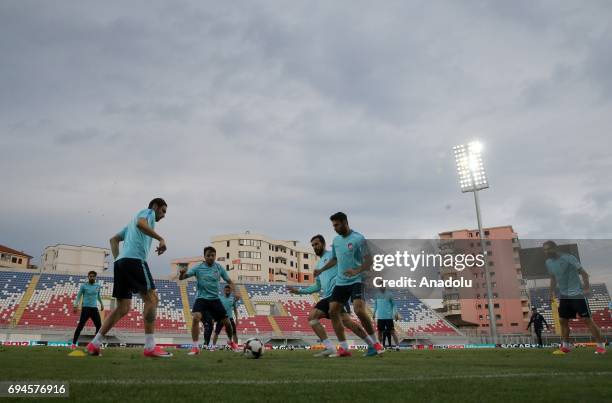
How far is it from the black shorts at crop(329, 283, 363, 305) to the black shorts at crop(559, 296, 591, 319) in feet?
16.3

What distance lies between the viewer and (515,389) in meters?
3.98

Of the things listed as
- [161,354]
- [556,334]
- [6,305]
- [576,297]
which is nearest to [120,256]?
[161,354]

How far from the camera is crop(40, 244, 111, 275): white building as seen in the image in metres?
71.6

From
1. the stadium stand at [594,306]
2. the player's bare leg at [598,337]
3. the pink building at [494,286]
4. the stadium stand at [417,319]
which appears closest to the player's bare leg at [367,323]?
the player's bare leg at [598,337]

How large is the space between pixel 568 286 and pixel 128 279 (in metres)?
9.29

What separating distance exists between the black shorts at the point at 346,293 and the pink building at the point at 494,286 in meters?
78.3

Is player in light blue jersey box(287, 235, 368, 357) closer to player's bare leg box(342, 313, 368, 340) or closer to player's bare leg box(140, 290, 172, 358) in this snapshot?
player's bare leg box(342, 313, 368, 340)

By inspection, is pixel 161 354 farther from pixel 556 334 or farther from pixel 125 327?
pixel 556 334

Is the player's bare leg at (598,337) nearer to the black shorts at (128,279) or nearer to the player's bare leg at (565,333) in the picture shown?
the player's bare leg at (565,333)

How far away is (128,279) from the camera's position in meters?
7.54

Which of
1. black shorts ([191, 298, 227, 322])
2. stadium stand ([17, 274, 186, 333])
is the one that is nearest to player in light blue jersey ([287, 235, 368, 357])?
black shorts ([191, 298, 227, 322])

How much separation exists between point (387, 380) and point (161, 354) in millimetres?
4888

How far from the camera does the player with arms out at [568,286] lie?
10.5 metres

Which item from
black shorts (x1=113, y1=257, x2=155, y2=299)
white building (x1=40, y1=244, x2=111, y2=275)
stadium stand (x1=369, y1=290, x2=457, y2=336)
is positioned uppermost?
white building (x1=40, y1=244, x2=111, y2=275)
